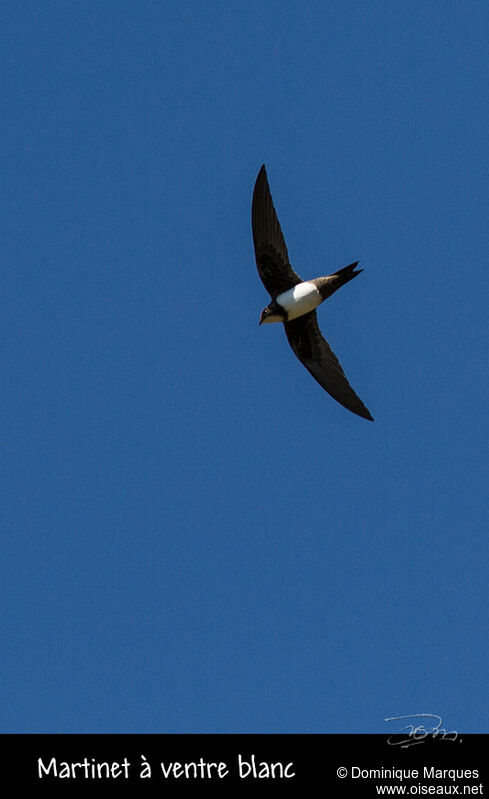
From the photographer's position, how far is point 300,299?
639 inches

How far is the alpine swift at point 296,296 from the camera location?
53.1ft

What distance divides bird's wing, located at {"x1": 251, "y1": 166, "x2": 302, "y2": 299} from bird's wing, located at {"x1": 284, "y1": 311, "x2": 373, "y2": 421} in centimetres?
60

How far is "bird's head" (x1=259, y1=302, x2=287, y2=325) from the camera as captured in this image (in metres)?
16.4

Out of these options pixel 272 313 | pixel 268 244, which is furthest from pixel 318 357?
pixel 268 244

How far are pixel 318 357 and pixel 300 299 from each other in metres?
Result: 1.05

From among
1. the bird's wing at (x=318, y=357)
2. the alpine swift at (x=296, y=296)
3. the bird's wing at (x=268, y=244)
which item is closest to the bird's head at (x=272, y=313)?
the alpine swift at (x=296, y=296)

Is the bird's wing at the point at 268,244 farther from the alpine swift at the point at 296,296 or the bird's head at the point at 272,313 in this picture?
the bird's head at the point at 272,313

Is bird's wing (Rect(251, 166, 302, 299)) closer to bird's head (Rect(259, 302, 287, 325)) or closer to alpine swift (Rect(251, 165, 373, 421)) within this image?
alpine swift (Rect(251, 165, 373, 421))

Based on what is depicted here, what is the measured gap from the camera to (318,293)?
16109mm

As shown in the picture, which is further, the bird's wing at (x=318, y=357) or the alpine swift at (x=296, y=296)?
the bird's wing at (x=318, y=357)
